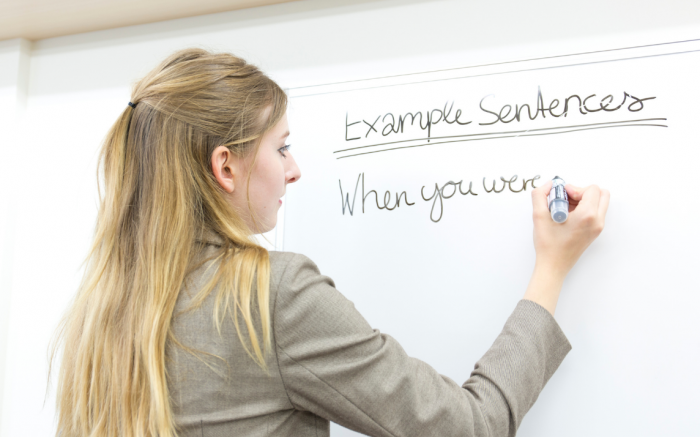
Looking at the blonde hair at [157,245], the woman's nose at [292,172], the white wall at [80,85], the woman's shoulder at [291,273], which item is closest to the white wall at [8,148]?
the white wall at [80,85]

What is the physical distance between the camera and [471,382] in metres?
0.62

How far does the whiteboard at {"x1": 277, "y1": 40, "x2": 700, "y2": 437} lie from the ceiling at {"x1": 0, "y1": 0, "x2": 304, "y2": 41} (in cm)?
31

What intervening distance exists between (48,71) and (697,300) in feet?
4.53

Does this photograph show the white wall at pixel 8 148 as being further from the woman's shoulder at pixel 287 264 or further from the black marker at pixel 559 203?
the black marker at pixel 559 203

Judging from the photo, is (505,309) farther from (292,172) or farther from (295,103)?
Answer: (295,103)

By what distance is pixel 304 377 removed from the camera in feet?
1.78

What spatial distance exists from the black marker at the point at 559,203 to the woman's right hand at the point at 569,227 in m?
0.01

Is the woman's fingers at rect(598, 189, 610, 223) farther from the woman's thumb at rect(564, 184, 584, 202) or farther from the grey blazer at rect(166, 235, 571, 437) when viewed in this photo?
the grey blazer at rect(166, 235, 571, 437)

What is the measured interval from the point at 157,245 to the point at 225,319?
124mm

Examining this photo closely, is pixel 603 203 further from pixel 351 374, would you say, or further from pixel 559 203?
pixel 351 374

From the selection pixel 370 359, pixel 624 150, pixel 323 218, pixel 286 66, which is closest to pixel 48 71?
pixel 286 66

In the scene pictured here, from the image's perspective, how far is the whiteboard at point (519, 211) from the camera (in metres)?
0.73

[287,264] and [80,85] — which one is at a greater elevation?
[80,85]

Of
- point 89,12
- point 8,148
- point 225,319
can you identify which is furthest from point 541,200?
point 8,148
